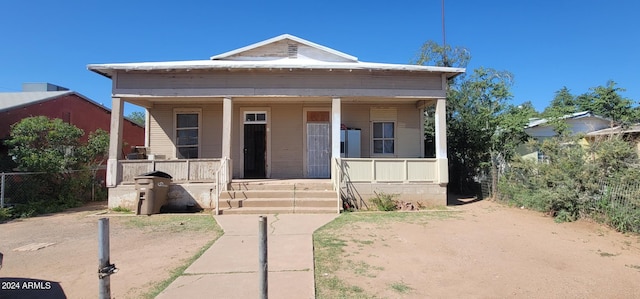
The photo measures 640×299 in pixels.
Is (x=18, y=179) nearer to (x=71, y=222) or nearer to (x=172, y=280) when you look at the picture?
(x=71, y=222)

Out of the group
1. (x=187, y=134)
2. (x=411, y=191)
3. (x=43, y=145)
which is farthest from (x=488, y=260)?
(x=43, y=145)

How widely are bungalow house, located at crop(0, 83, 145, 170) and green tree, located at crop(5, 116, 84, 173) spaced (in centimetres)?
126

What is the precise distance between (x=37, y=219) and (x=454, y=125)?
14.3 metres

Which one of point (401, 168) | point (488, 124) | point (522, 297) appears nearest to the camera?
point (522, 297)

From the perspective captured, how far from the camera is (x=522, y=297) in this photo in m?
3.93

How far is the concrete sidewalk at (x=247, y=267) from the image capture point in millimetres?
3961

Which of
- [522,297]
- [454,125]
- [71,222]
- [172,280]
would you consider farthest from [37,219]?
[454,125]

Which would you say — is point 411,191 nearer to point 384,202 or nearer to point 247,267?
point 384,202

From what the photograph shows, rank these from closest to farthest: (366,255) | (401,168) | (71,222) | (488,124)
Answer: (366,255) < (71,222) < (401,168) < (488,124)

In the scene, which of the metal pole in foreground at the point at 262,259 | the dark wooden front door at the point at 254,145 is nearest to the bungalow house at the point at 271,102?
the dark wooden front door at the point at 254,145

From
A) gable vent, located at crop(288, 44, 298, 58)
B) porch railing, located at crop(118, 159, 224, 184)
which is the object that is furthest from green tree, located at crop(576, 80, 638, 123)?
porch railing, located at crop(118, 159, 224, 184)

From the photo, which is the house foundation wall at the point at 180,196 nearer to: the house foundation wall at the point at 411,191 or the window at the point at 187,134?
the window at the point at 187,134

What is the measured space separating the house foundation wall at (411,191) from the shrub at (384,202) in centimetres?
13

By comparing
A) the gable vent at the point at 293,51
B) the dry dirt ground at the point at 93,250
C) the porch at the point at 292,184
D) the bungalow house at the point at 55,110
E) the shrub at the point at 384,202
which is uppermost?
the gable vent at the point at 293,51
